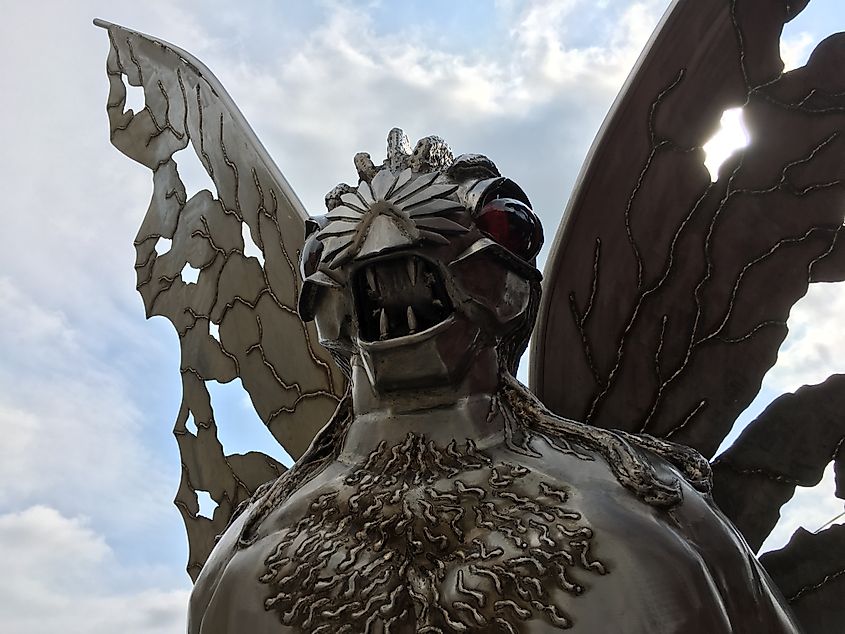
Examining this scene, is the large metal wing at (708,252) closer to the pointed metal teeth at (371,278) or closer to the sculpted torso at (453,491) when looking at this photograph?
the sculpted torso at (453,491)

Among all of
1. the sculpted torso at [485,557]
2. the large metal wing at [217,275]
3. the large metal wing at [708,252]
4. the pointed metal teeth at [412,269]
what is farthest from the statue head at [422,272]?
the large metal wing at [217,275]

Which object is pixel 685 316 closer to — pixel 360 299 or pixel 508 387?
pixel 508 387

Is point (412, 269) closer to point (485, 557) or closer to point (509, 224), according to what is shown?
point (509, 224)

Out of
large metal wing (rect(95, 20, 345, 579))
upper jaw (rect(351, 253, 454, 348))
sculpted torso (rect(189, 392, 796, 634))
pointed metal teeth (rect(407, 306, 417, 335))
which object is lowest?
sculpted torso (rect(189, 392, 796, 634))

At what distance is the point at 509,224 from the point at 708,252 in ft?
2.19

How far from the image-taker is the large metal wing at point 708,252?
1688 mm

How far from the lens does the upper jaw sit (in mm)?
1307

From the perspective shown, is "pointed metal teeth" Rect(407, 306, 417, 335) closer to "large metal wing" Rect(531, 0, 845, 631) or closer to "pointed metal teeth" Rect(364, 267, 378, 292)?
A: "pointed metal teeth" Rect(364, 267, 378, 292)

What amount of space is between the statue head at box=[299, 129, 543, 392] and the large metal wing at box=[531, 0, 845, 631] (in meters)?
0.53

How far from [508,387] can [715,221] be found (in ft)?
2.33

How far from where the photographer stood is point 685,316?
184cm

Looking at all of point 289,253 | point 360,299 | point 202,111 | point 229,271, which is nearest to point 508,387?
point 360,299

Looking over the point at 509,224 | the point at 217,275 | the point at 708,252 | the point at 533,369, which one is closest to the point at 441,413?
the point at 509,224

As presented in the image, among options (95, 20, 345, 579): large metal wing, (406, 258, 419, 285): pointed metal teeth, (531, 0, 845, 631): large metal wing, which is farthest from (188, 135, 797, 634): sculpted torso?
(95, 20, 345, 579): large metal wing
